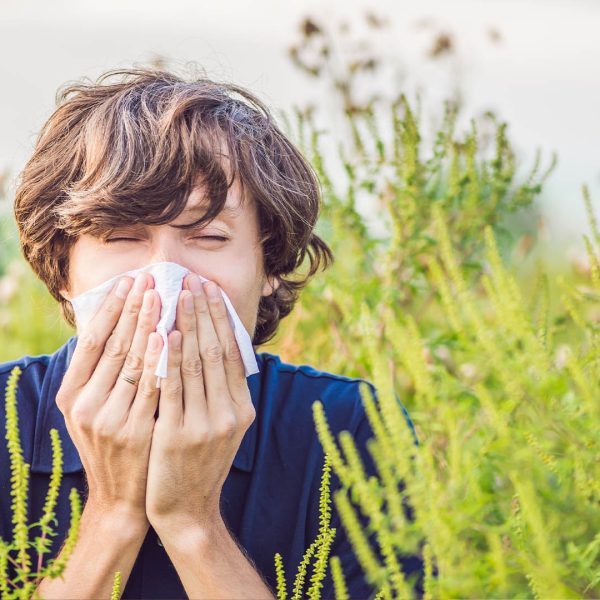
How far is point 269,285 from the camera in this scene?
265 centimetres

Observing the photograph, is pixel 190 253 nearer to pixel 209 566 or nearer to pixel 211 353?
pixel 211 353

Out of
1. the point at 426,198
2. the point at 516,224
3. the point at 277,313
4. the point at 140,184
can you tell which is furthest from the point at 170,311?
the point at 516,224

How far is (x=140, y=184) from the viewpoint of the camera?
2213 millimetres

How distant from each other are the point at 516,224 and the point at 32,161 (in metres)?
3.58

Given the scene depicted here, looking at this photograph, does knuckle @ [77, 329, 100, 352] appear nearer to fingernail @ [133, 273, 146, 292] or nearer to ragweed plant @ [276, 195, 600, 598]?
fingernail @ [133, 273, 146, 292]

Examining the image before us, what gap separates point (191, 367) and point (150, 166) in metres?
0.53

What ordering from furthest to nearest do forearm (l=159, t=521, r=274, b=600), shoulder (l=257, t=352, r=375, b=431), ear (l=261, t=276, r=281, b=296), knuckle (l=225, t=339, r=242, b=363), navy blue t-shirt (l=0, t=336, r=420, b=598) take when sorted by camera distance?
ear (l=261, t=276, r=281, b=296)
shoulder (l=257, t=352, r=375, b=431)
navy blue t-shirt (l=0, t=336, r=420, b=598)
knuckle (l=225, t=339, r=242, b=363)
forearm (l=159, t=521, r=274, b=600)

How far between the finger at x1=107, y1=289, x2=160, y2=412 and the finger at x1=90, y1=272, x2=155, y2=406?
12 millimetres

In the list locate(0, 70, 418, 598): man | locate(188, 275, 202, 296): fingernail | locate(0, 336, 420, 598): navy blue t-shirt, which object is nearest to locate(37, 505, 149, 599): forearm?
locate(0, 70, 418, 598): man

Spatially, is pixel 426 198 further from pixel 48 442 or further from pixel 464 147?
pixel 48 442

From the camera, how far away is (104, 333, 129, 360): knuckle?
6.62ft

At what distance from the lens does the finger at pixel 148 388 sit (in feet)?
6.55

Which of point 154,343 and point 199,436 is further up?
point 154,343

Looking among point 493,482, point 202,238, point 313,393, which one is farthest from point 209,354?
point 493,482
